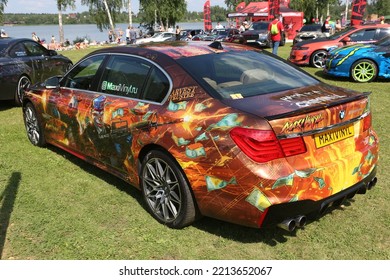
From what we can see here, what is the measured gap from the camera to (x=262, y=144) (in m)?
2.66

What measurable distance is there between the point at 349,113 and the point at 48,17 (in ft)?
418

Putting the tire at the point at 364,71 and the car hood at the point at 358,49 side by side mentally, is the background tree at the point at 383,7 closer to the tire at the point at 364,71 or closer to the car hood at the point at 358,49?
the car hood at the point at 358,49

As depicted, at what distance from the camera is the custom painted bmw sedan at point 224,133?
2.71 metres

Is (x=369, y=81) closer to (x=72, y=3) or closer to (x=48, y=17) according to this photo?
(x=72, y=3)

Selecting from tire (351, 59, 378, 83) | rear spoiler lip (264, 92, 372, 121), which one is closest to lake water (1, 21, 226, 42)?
tire (351, 59, 378, 83)

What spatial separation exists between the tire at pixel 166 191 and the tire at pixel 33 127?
2548mm

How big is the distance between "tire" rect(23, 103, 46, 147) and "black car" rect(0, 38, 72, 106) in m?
2.81

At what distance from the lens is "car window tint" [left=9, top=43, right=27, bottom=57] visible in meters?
8.64

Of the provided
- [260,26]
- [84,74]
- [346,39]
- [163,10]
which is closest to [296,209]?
[84,74]

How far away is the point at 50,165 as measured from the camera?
16.7ft

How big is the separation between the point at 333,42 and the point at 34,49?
8.98 meters

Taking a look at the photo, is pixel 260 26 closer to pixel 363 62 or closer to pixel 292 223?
pixel 363 62
